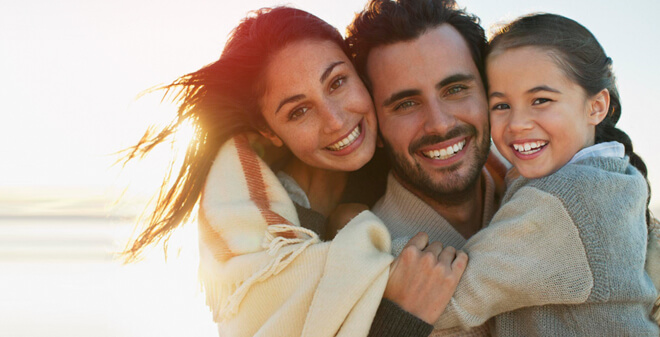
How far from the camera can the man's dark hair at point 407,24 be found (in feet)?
8.79

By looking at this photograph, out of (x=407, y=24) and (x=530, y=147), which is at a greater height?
(x=407, y=24)

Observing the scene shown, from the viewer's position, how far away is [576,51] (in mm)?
2281

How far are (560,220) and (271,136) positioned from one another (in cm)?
140

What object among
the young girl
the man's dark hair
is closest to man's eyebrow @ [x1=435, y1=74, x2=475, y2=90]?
the man's dark hair

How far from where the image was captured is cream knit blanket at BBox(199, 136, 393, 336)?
1.89m

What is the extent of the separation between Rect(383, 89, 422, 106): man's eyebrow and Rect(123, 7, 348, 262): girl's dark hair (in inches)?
14.7

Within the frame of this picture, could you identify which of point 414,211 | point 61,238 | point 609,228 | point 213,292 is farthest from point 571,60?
point 61,238

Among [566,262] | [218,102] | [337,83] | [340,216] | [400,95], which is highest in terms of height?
[218,102]

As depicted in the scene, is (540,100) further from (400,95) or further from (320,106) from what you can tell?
(320,106)

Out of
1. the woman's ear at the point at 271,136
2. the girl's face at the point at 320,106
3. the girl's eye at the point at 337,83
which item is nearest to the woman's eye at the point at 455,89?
the girl's face at the point at 320,106

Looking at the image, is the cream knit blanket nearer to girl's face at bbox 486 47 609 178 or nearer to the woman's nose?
the woman's nose

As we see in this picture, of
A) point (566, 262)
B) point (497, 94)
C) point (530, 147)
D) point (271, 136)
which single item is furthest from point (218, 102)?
point (566, 262)

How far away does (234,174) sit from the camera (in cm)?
243

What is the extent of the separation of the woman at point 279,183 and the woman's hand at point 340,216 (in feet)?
0.34
